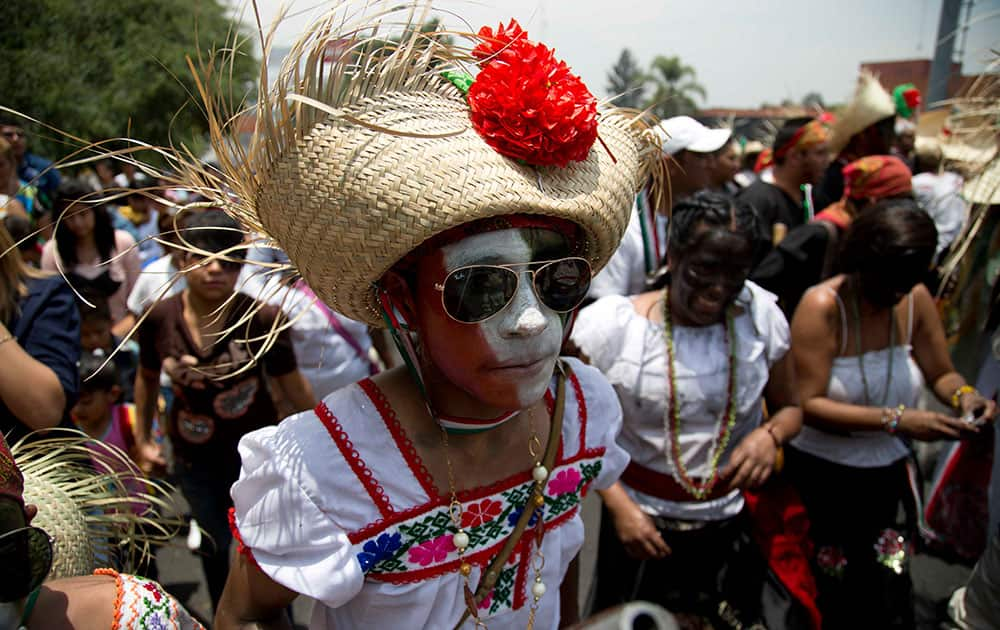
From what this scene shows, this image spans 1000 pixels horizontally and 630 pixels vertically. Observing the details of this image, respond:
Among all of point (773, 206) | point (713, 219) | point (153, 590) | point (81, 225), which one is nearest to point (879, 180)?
point (773, 206)

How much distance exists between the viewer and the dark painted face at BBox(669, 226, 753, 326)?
2188 millimetres

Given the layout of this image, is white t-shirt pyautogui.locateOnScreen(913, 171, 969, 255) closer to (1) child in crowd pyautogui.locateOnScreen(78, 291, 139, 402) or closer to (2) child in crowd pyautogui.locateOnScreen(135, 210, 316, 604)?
(2) child in crowd pyautogui.locateOnScreen(135, 210, 316, 604)

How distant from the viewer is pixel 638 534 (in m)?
2.13

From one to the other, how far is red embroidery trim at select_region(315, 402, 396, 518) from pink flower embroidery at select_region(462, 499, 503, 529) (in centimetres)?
16

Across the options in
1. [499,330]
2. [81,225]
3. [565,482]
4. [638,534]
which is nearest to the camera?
[499,330]

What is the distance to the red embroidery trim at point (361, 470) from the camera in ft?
4.37

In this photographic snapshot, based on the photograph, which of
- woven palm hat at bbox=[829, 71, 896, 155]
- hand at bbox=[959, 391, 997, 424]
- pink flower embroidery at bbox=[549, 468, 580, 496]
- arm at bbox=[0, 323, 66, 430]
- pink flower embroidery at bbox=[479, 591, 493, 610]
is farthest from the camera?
woven palm hat at bbox=[829, 71, 896, 155]

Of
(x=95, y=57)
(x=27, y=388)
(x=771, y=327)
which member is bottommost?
(x=771, y=327)

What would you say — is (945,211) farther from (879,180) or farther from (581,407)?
(581,407)

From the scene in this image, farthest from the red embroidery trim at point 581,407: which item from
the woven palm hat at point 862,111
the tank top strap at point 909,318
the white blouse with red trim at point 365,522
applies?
the woven palm hat at point 862,111

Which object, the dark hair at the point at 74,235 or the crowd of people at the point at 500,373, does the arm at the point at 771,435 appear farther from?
the dark hair at the point at 74,235

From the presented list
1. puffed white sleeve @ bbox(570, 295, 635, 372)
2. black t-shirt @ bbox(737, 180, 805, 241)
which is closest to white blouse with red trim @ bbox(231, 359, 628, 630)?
puffed white sleeve @ bbox(570, 295, 635, 372)

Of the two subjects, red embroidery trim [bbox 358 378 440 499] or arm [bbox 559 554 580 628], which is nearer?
red embroidery trim [bbox 358 378 440 499]

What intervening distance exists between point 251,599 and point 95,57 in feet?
10.7
